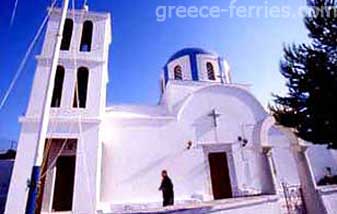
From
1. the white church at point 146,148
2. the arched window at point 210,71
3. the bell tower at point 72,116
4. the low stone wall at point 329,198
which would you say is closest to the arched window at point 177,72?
the arched window at point 210,71

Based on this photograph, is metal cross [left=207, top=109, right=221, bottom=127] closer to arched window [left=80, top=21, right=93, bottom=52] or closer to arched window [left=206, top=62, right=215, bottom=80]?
arched window [left=206, top=62, right=215, bottom=80]

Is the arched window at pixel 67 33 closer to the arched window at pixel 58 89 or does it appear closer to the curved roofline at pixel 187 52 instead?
the arched window at pixel 58 89

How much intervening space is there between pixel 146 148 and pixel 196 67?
299 inches

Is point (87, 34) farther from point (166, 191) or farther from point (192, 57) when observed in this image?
point (166, 191)

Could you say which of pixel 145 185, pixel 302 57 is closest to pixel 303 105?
pixel 302 57

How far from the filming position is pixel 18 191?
834 centimetres

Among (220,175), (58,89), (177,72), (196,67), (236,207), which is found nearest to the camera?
(236,207)

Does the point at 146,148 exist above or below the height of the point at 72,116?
below

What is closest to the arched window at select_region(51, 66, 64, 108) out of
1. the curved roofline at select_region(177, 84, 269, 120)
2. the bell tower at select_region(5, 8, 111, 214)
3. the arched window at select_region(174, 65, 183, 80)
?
the bell tower at select_region(5, 8, 111, 214)

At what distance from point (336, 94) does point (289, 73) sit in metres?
1.48

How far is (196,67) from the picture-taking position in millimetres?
16734

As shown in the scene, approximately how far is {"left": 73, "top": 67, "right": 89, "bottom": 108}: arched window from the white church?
0.15ft

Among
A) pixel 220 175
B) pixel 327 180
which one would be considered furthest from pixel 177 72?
pixel 327 180

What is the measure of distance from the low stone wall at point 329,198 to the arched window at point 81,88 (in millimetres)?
9553
